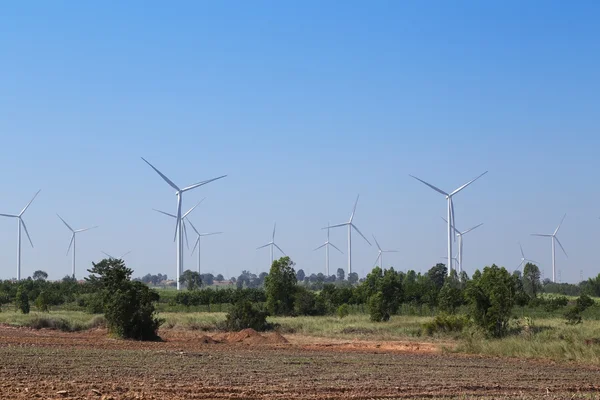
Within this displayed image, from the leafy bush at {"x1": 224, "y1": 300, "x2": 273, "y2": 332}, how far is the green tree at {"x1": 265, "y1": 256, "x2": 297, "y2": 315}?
1650 cm

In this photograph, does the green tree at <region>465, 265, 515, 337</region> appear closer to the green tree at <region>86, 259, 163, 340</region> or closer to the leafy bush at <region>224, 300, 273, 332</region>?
the leafy bush at <region>224, 300, 273, 332</region>

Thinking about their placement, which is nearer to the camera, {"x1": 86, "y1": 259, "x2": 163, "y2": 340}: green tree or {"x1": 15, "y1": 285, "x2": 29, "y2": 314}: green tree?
{"x1": 86, "y1": 259, "x2": 163, "y2": 340}: green tree

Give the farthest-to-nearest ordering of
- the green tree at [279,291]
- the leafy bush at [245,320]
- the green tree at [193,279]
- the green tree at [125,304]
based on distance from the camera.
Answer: the green tree at [193,279], the green tree at [279,291], the leafy bush at [245,320], the green tree at [125,304]

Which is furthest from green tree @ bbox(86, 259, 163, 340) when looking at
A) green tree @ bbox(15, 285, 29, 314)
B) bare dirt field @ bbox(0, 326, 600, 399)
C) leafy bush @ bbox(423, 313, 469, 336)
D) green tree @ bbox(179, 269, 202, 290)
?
green tree @ bbox(179, 269, 202, 290)

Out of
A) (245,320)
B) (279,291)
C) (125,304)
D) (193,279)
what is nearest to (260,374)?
(125,304)

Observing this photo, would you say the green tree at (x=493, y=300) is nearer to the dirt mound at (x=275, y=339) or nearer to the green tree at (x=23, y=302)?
the dirt mound at (x=275, y=339)

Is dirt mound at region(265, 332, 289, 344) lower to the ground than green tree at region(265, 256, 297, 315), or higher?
lower

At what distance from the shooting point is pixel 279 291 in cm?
7381

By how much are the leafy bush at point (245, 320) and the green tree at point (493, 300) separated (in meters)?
13.9

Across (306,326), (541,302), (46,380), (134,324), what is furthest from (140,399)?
(541,302)

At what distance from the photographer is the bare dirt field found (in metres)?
21.5

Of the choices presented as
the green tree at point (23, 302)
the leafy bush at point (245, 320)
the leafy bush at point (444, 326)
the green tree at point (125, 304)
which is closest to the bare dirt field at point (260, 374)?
the green tree at point (125, 304)

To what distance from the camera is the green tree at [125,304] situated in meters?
46.1

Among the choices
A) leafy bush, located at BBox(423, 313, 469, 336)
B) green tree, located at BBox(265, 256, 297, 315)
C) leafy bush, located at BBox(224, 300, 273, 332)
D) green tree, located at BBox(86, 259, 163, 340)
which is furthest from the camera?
green tree, located at BBox(265, 256, 297, 315)
